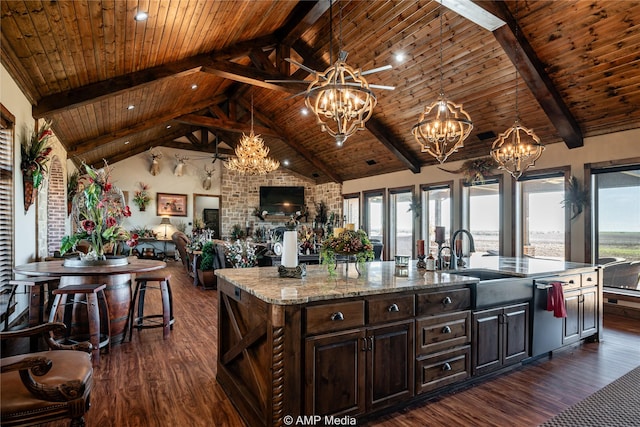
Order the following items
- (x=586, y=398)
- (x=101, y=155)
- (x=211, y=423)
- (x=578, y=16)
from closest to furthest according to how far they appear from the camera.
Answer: (x=211, y=423), (x=586, y=398), (x=578, y=16), (x=101, y=155)

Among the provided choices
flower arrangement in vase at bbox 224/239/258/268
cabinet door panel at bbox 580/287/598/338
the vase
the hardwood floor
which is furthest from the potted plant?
cabinet door panel at bbox 580/287/598/338

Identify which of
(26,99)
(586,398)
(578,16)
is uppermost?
(578,16)

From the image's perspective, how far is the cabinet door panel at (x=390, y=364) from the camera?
2.33m

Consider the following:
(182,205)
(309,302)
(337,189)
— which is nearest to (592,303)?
(309,302)

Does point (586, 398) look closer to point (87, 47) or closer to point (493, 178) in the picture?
point (493, 178)

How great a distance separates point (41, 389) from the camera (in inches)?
65.9

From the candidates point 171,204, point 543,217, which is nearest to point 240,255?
point 543,217

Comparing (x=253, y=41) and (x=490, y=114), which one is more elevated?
(x=253, y=41)

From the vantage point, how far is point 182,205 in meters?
11.9

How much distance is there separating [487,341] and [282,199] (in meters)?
10.2

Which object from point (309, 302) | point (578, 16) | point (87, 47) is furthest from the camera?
point (578, 16)

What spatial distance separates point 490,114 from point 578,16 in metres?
2.19

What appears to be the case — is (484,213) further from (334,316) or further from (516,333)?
(334,316)

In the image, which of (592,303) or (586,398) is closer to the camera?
(586,398)
